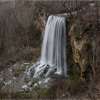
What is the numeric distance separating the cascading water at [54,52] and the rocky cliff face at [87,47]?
2272 mm

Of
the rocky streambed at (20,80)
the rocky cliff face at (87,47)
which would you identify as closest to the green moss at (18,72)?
the rocky streambed at (20,80)

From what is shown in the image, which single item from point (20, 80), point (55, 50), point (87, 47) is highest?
point (87, 47)

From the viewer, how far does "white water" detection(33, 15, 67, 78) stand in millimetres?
16027

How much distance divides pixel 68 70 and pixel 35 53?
16.1ft

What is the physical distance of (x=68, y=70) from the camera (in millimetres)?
15562

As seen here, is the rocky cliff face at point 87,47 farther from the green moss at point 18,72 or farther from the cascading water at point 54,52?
the green moss at point 18,72

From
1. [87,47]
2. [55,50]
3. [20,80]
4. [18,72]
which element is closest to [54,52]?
[55,50]

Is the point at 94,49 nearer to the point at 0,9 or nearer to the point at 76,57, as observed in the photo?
the point at 76,57

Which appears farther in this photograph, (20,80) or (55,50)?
(55,50)

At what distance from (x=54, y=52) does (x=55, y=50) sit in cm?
20

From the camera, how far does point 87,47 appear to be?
1306 cm

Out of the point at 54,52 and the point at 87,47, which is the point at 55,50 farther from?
the point at 87,47

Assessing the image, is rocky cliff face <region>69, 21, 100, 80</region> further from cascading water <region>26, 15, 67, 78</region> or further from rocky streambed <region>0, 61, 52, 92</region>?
rocky streambed <region>0, 61, 52, 92</region>

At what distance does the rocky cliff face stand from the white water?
228 centimetres
